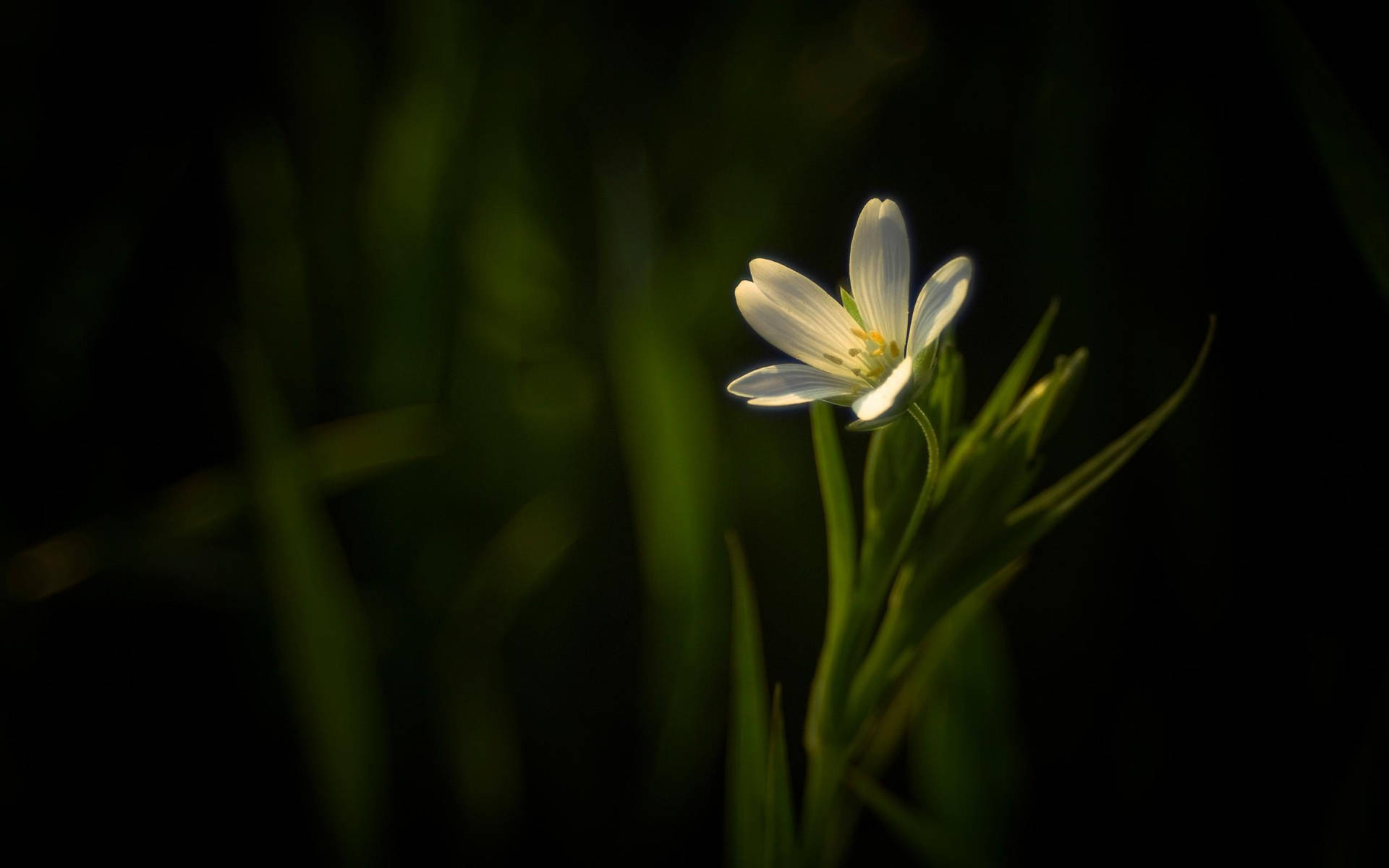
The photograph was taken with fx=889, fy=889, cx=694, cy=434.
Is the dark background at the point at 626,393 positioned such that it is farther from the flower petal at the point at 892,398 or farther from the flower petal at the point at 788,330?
the flower petal at the point at 892,398

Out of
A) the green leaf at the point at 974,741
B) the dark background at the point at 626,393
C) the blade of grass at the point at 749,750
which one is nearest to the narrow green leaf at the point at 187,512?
the dark background at the point at 626,393

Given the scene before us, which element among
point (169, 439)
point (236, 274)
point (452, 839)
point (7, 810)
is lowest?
point (452, 839)

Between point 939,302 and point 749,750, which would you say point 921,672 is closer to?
point 749,750

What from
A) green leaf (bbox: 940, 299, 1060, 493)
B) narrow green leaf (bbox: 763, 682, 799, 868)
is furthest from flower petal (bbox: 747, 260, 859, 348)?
narrow green leaf (bbox: 763, 682, 799, 868)

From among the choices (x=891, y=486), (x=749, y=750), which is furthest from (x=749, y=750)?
(x=891, y=486)

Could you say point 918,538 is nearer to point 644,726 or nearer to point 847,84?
point 644,726

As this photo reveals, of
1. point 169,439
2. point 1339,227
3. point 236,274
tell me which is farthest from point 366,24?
point 1339,227
